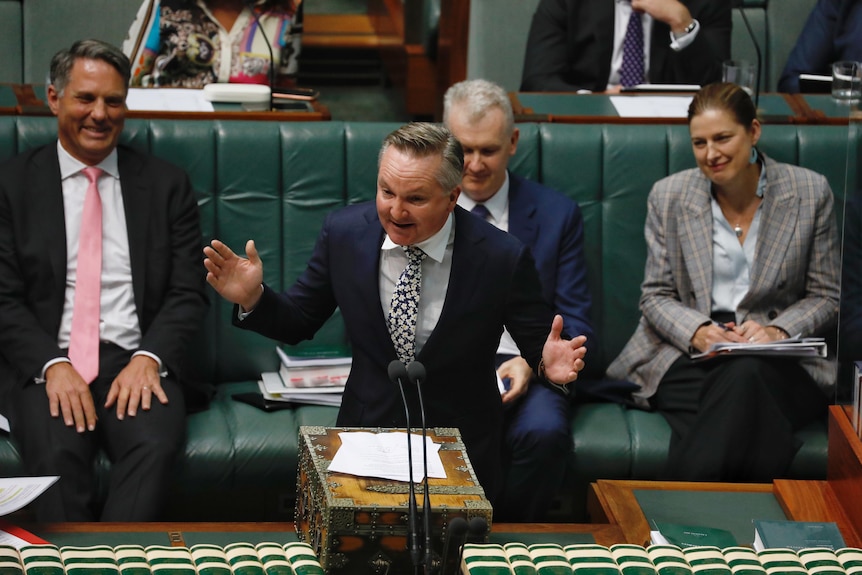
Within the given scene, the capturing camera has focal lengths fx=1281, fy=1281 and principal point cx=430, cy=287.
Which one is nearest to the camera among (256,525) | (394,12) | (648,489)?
(256,525)

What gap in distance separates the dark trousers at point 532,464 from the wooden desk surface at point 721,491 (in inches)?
16.4

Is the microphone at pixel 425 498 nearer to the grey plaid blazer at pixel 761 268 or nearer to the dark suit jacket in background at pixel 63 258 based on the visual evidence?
the dark suit jacket in background at pixel 63 258

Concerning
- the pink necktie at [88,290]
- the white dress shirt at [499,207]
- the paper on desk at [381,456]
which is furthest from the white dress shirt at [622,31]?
the paper on desk at [381,456]

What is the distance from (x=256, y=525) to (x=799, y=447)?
4.93 feet

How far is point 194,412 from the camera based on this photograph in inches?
129

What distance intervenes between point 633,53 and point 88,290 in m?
2.09

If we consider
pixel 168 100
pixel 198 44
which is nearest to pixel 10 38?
pixel 198 44

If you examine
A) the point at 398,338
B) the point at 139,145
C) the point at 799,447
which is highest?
the point at 139,145

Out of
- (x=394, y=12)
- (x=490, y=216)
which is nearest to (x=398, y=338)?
(x=490, y=216)

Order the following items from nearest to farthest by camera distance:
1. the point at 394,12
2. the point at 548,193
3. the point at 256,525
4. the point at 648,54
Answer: the point at 256,525
the point at 548,193
the point at 648,54
the point at 394,12

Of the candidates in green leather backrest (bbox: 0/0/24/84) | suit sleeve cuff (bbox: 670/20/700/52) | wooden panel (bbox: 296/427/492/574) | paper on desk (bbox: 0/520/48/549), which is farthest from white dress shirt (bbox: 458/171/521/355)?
green leather backrest (bbox: 0/0/24/84)

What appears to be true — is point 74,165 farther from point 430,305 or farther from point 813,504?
point 813,504

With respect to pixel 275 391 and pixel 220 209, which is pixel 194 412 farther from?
pixel 220 209

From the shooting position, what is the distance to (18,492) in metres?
2.28
